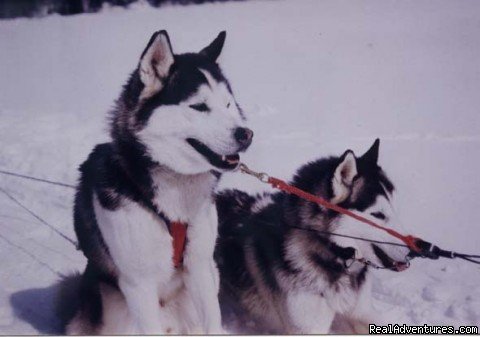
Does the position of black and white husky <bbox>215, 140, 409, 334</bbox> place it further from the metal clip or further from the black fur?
the metal clip

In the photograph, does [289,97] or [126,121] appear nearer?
[126,121]

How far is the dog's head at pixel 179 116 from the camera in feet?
4.48

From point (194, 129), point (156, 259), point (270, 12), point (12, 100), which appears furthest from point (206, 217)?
point (12, 100)

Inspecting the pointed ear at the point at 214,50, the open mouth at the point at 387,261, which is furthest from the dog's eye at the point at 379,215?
the pointed ear at the point at 214,50

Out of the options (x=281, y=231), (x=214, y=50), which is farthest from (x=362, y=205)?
(x=214, y=50)

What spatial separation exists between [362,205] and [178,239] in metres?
0.67

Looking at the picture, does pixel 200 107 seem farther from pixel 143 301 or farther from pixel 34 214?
pixel 34 214

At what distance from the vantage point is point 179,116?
138 centimetres

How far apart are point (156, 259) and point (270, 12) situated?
1.26m

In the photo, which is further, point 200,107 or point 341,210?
point 341,210

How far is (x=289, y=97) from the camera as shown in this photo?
2184mm

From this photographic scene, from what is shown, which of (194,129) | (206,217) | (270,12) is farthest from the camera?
(270,12)

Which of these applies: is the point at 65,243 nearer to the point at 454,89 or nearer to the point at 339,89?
the point at 339,89

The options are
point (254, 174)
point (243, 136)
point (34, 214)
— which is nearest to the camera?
point (243, 136)
